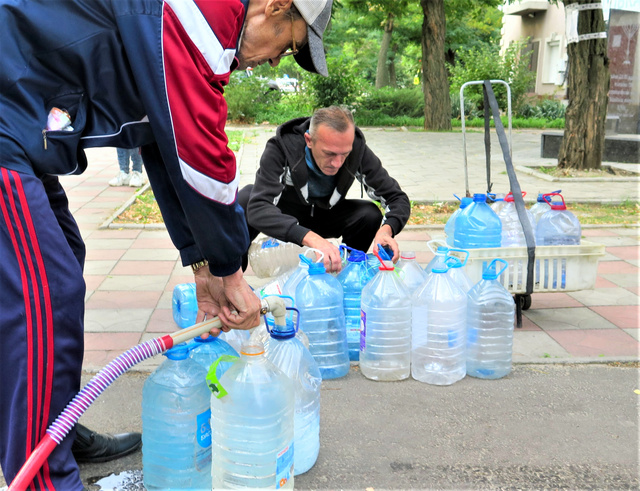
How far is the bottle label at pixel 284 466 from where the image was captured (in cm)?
211

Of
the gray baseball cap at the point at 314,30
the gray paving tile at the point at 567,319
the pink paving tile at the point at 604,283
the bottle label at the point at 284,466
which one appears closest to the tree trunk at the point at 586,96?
the pink paving tile at the point at 604,283

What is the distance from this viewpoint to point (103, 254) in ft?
18.4

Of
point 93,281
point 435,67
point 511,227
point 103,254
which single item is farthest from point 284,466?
point 435,67

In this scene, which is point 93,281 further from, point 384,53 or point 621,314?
point 384,53

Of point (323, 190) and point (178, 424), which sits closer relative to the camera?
point (178, 424)

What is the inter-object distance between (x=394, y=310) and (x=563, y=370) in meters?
1.03

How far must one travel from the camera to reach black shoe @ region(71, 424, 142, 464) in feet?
7.97

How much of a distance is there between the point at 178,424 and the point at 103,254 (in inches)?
146

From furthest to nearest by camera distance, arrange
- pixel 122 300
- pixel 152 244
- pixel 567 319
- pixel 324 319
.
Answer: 1. pixel 152 244
2. pixel 122 300
3. pixel 567 319
4. pixel 324 319

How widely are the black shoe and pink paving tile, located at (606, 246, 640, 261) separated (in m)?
4.67

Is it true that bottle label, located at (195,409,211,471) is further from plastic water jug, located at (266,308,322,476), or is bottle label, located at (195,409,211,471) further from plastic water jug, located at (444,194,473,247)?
plastic water jug, located at (444,194,473,247)

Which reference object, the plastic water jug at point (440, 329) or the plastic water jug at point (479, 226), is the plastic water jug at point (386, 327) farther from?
the plastic water jug at point (479, 226)

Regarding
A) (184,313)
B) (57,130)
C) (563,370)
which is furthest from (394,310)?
(57,130)

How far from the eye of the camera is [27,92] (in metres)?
1.75
